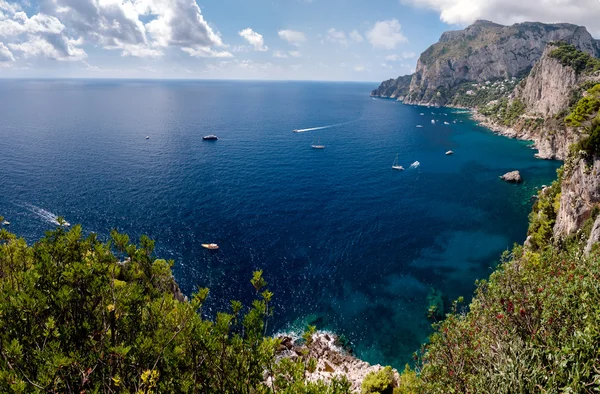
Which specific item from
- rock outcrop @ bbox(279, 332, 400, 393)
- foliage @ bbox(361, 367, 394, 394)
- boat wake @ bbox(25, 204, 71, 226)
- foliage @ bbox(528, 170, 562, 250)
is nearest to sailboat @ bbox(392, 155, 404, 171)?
foliage @ bbox(528, 170, 562, 250)

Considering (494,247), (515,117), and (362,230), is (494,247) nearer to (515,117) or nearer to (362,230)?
(362,230)

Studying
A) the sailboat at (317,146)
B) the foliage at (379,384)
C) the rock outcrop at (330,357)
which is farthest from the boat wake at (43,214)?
the sailboat at (317,146)

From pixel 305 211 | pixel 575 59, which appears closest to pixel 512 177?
pixel 305 211

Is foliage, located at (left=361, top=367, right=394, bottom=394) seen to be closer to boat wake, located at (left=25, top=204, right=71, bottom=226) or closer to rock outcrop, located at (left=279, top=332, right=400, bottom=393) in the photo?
rock outcrop, located at (left=279, top=332, right=400, bottom=393)

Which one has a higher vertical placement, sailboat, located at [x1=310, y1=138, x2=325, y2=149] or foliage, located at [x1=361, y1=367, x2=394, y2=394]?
sailboat, located at [x1=310, y1=138, x2=325, y2=149]

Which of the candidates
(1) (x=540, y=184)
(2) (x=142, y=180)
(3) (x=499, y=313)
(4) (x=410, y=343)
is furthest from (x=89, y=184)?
(1) (x=540, y=184)

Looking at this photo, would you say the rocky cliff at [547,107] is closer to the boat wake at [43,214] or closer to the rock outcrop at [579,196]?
the rock outcrop at [579,196]

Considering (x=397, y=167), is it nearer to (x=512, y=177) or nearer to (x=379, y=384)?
(x=512, y=177)
